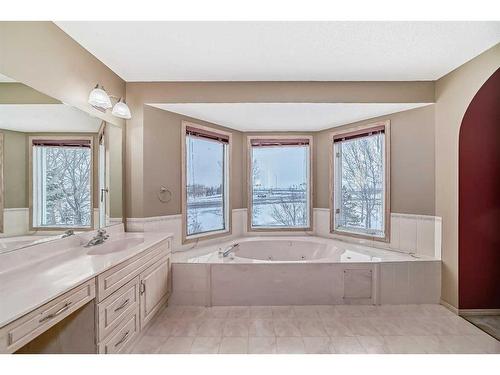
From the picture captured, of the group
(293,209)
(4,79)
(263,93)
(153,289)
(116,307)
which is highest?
(263,93)

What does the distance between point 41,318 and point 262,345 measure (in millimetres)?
1483

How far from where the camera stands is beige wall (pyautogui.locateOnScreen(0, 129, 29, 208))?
4.76 ft

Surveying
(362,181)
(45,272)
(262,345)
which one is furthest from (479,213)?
(45,272)

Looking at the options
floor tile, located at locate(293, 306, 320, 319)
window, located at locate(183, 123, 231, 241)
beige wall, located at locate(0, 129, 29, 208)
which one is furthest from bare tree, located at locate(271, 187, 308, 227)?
beige wall, located at locate(0, 129, 29, 208)

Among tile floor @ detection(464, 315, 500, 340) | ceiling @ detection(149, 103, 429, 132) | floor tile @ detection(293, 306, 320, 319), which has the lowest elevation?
tile floor @ detection(464, 315, 500, 340)

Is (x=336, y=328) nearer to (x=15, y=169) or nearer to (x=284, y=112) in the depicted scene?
(x=284, y=112)

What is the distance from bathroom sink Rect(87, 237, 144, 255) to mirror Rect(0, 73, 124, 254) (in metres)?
0.18

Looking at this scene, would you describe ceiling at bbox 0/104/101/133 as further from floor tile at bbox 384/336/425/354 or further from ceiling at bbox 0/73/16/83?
floor tile at bbox 384/336/425/354

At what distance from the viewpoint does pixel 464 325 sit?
218 cm

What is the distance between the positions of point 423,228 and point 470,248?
43 cm

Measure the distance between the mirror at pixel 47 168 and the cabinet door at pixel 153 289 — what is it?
634mm

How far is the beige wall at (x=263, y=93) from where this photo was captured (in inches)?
104

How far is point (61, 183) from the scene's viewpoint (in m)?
1.78
